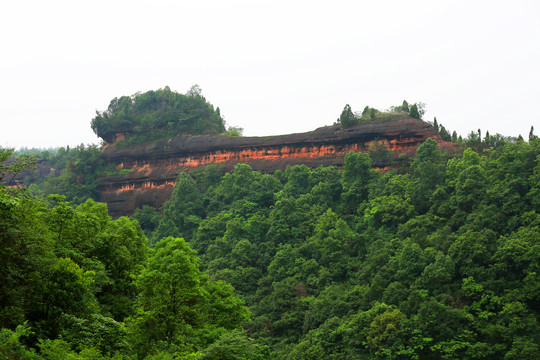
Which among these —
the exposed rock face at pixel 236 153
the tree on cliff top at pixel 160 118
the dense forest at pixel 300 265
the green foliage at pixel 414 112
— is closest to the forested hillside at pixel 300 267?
Result: the dense forest at pixel 300 265

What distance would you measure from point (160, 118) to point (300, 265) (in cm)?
3218

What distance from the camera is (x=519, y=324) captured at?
2752 centimetres

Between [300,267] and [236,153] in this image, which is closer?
[300,267]

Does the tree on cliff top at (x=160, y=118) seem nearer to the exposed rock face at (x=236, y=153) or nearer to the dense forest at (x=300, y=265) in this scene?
the exposed rock face at (x=236, y=153)

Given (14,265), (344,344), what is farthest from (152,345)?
(344,344)

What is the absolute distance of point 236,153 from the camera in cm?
5781

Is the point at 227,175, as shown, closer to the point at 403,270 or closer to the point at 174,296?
the point at 403,270

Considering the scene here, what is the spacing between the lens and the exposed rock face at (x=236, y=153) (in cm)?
4788

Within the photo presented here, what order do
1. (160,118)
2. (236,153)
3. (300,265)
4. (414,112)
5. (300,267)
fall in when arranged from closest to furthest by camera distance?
(300,267) → (300,265) → (414,112) → (236,153) → (160,118)

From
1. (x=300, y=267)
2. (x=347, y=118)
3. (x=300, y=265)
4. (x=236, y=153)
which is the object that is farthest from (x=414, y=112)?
(x=236, y=153)

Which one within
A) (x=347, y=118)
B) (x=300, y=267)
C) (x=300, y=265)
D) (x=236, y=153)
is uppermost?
(x=347, y=118)

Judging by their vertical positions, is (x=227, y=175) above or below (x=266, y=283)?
above

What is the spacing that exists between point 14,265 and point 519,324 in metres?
23.7

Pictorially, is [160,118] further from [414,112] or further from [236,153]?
[414,112]
